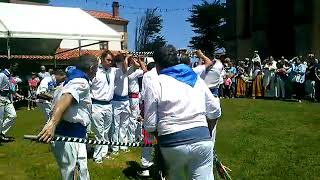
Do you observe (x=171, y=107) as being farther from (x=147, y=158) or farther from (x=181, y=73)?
(x=147, y=158)

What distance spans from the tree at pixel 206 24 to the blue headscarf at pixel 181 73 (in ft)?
191

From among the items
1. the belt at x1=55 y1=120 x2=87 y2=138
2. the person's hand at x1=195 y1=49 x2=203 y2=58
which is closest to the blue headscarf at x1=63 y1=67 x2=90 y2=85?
the belt at x1=55 y1=120 x2=87 y2=138

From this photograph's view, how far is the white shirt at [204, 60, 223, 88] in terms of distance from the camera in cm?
856

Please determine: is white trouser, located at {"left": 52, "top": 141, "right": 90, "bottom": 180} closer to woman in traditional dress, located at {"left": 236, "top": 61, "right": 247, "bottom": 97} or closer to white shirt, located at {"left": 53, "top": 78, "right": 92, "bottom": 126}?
white shirt, located at {"left": 53, "top": 78, "right": 92, "bottom": 126}

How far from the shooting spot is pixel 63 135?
20.6 ft

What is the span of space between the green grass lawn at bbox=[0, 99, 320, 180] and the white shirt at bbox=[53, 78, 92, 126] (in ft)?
10.6

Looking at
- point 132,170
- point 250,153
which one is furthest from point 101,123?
point 250,153

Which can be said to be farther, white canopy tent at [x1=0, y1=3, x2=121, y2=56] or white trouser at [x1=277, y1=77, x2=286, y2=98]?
white trouser at [x1=277, y1=77, x2=286, y2=98]

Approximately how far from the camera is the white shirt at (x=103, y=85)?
33.4 ft

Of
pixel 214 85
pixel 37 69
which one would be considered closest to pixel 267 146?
pixel 214 85

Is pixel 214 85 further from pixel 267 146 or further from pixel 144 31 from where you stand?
pixel 144 31

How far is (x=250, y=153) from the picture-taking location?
10953 mm

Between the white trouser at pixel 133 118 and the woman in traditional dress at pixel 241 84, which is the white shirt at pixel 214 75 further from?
the woman in traditional dress at pixel 241 84

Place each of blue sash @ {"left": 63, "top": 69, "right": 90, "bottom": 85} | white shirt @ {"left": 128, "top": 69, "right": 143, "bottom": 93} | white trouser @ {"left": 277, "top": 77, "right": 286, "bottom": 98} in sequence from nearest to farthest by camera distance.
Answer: blue sash @ {"left": 63, "top": 69, "right": 90, "bottom": 85} → white shirt @ {"left": 128, "top": 69, "right": 143, "bottom": 93} → white trouser @ {"left": 277, "top": 77, "right": 286, "bottom": 98}
